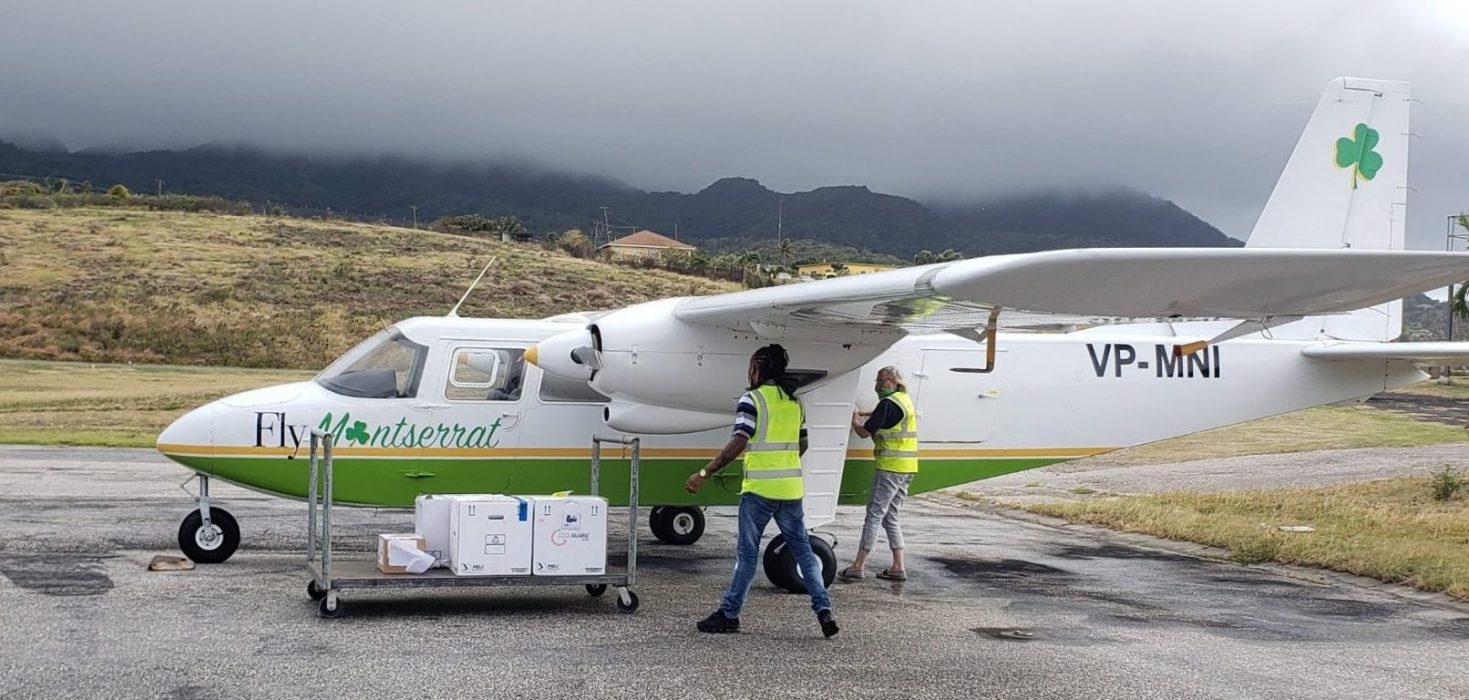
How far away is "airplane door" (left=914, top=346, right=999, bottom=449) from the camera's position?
1231 cm

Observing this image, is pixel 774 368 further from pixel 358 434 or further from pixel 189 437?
pixel 189 437

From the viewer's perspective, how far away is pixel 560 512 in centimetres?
941

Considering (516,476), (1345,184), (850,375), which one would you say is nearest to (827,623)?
(850,375)

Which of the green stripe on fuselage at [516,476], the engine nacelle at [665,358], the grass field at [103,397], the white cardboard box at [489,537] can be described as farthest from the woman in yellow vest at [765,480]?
the grass field at [103,397]

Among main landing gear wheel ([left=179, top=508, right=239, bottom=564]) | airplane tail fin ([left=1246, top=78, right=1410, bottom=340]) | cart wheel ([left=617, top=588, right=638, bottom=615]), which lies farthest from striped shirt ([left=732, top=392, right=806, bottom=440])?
airplane tail fin ([left=1246, top=78, right=1410, bottom=340])

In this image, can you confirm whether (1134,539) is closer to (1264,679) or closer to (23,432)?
(1264,679)

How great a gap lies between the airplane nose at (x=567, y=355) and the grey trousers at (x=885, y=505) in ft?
8.85

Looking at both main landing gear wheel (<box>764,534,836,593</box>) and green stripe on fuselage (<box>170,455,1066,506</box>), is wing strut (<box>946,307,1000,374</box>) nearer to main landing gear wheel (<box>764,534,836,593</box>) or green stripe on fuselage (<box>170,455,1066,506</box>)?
green stripe on fuselage (<box>170,455,1066,506</box>)

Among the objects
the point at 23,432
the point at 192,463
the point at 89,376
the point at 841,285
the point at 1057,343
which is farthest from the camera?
the point at 89,376

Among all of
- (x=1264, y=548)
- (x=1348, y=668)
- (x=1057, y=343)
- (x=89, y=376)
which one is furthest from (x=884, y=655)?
(x=89, y=376)

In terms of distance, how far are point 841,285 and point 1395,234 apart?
746cm

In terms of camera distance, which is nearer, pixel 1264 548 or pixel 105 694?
pixel 105 694

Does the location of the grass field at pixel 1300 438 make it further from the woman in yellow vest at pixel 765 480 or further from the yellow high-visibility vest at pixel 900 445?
the woman in yellow vest at pixel 765 480

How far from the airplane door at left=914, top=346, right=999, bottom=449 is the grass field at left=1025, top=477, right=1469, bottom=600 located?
3334 mm
